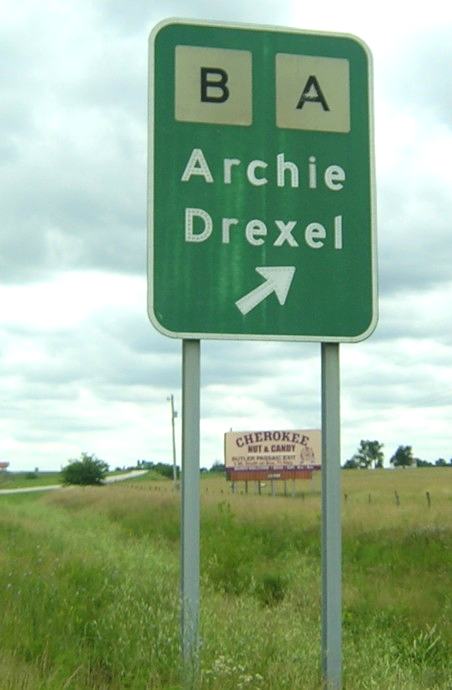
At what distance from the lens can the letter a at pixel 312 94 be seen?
22.5 ft

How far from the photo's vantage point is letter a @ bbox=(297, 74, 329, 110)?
6.84 meters

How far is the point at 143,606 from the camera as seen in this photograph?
25.9 feet

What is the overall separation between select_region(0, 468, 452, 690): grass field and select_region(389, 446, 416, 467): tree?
121649 mm

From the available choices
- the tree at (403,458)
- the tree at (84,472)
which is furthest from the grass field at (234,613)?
the tree at (403,458)

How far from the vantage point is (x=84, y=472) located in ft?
390

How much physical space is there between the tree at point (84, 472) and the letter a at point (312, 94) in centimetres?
11228

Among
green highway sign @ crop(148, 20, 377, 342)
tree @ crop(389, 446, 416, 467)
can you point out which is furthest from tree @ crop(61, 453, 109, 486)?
green highway sign @ crop(148, 20, 377, 342)

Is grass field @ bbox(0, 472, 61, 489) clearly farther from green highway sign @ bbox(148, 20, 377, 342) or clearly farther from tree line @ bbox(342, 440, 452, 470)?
green highway sign @ bbox(148, 20, 377, 342)

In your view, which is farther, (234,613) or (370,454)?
(370,454)

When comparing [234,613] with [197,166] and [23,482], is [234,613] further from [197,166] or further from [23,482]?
[23,482]

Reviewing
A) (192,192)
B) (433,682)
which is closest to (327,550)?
(192,192)

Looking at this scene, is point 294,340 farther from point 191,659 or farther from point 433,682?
point 433,682

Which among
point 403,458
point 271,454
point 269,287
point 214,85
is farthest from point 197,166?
point 403,458

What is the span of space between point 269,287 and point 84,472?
113697 millimetres
